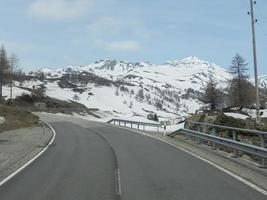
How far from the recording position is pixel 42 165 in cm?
1523

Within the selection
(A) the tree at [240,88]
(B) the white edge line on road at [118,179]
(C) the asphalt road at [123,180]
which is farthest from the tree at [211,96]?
(B) the white edge line on road at [118,179]

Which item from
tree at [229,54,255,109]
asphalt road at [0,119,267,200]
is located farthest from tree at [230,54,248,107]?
asphalt road at [0,119,267,200]

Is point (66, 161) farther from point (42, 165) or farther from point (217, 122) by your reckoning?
point (217, 122)

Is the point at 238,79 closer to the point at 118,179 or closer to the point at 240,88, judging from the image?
the point at 240,88

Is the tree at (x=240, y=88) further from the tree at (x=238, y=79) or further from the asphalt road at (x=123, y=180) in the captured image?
the asphalt road at (x=123, y=180)

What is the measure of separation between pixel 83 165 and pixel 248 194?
21.7ft

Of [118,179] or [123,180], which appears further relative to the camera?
[118,179]

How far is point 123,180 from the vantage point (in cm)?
1173

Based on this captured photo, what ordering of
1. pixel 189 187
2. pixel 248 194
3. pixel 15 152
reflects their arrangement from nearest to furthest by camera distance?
pixel 248 194, pixel 189 187, pixel 15 152

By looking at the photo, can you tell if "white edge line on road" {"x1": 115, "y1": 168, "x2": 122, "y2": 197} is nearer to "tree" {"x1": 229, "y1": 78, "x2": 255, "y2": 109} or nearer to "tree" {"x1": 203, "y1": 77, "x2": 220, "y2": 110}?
"tree" {"x1": 229, "y1": 78, "x2": 255, "y2": 109}

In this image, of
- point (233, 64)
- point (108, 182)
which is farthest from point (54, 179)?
point (233, 64)

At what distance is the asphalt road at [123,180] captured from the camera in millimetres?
9688

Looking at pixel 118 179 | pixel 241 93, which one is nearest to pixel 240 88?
pixel 241 93

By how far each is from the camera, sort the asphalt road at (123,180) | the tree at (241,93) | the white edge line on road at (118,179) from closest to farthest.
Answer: the asphalt road at (123,180) < the white edge line on road at (118,179) < the tree at (241,93)
